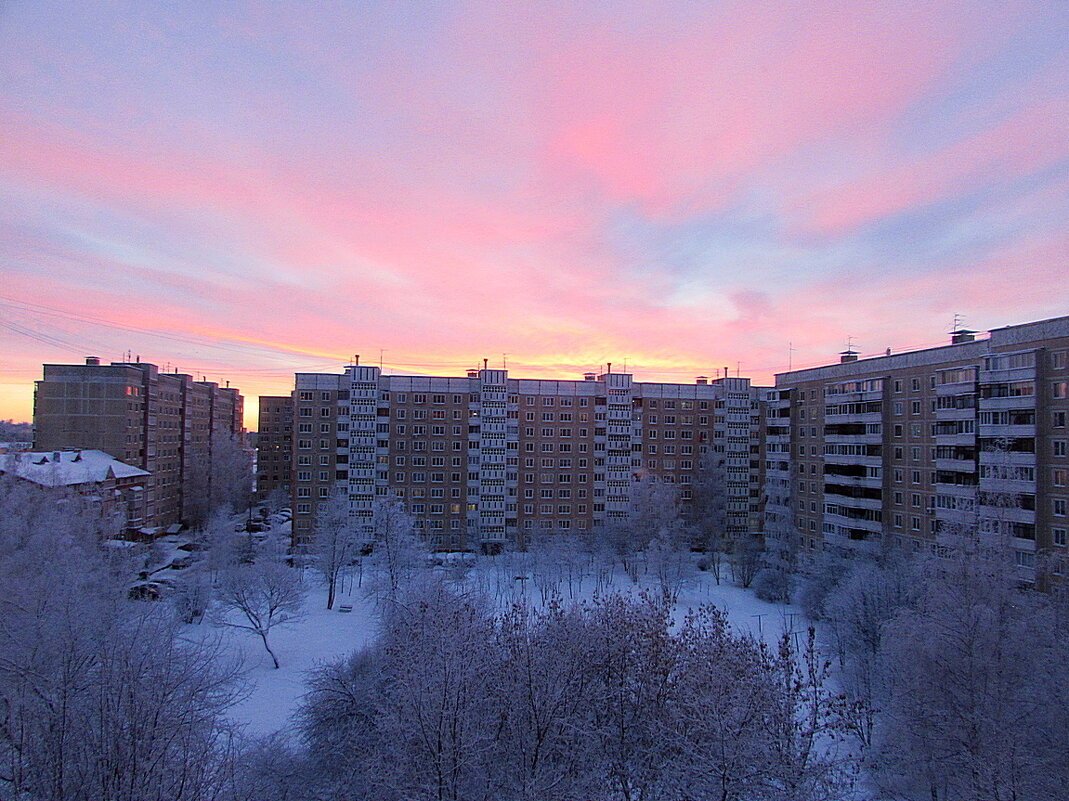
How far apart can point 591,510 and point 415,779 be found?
42.6m

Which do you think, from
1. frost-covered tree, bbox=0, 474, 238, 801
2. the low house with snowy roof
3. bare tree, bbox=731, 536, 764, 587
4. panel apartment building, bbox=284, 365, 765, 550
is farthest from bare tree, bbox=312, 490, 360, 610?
bare tree, bbox=731, 536, 764, 587

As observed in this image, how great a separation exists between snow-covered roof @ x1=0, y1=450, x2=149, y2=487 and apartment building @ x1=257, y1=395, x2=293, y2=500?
74.2ft

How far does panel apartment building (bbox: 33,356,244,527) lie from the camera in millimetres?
48281

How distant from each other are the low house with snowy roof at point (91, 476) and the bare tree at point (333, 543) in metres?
15.0

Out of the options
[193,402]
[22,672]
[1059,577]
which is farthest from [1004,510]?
[193,402]

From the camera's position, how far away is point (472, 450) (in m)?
51.2

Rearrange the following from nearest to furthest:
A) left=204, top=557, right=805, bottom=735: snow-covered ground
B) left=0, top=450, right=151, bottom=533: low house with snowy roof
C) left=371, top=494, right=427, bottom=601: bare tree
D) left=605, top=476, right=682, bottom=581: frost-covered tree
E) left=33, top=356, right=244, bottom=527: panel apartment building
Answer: left=204, top=557, right=805, bottom=735: snow-covered ground < left=371, top=494, right=427, bottom=601: bare tree < left=0, top=450, right=151, bottom=533: low house with snowy roof < left=605, top=476, right=682, bottom=581: frost-covered tree < left=33, top=356, right=244, bottom=527: panel apartment building

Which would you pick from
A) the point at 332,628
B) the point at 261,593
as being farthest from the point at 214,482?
the point at 261,593

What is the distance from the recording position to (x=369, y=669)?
18297 mm

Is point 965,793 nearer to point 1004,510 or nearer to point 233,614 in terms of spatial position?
point 1004,510

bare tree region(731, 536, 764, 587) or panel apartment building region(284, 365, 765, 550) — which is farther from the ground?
panel apartment building region(284, 365, 765, 550)

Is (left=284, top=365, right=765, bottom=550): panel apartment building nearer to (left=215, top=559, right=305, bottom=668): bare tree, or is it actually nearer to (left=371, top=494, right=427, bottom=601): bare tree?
(left=371, top=494, right=427, bottom=601): bare tree

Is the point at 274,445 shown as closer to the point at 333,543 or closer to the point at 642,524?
the point at 333,543

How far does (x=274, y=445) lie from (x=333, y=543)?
3870 cm
